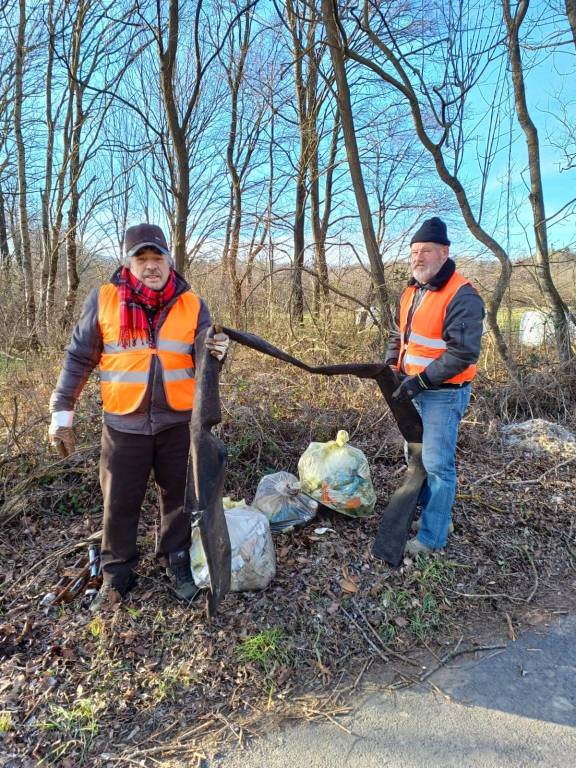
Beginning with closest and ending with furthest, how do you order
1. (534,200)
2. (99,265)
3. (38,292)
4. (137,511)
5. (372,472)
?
(137,511) < (372,472) < (534,200) < (38,292) < (99,265)

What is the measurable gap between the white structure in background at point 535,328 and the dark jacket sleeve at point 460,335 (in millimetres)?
4716

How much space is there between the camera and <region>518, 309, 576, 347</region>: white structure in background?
6.79m

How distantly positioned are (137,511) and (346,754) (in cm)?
159

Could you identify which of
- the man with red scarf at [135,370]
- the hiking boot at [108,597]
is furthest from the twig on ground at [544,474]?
the hiking boot at [108,597]

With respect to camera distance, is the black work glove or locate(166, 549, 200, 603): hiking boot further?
the black work glove

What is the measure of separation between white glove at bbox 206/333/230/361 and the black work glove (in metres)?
1.18

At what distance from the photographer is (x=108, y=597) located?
8.86ft

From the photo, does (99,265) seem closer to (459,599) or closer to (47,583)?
(47,583)

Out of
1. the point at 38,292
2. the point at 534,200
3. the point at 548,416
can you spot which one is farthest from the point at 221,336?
the point at 38,292

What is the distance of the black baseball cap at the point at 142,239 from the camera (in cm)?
242

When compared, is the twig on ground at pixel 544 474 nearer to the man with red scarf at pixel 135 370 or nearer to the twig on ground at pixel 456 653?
the twig on ground at pixel 456 653

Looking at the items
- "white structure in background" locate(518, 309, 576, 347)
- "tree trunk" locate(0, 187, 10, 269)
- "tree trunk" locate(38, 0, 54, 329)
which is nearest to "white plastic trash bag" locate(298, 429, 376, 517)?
"white structure in background" locate(518, 309, 576, 347)

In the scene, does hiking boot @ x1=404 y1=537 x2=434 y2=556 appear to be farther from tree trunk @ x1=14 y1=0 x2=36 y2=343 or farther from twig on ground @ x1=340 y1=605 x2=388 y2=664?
tree trunk @ x1=14 y1=0 x2=36 y2=343

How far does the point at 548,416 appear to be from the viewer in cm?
589
